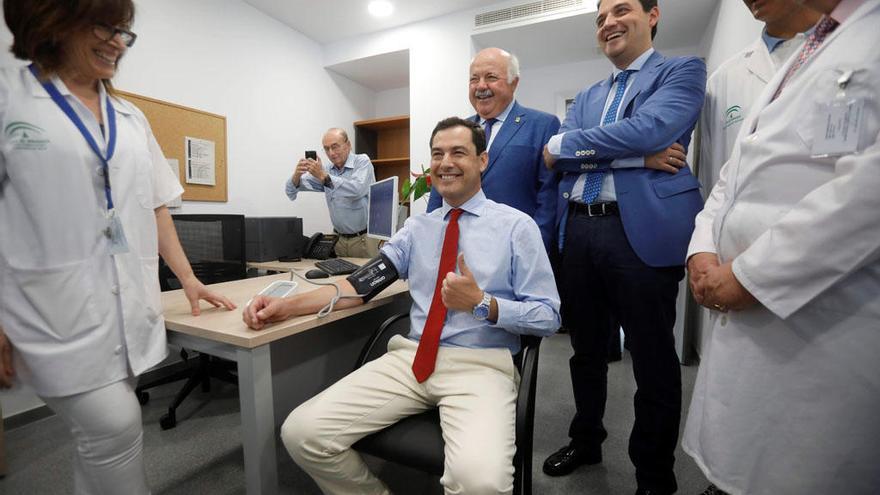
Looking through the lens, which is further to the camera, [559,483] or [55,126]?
[559,483]

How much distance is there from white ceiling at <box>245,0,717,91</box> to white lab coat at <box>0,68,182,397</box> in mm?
3385

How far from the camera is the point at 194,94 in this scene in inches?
124

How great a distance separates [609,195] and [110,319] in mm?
1579

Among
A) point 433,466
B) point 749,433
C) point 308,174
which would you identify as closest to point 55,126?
point 433,466

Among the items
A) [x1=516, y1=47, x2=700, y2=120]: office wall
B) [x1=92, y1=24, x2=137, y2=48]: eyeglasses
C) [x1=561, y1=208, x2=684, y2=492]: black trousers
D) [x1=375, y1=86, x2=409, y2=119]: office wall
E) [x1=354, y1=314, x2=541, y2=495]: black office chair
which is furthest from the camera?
[x1=375, y1=86, x2=409, y2=119]: office wall

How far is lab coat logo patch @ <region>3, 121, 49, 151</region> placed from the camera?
0.86 metres

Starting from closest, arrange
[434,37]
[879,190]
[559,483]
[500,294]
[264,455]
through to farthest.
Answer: [879,190] < [264,455] < [500,294] < [559,483] < [434,37]

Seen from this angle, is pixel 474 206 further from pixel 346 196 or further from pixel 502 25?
pixel 502 25

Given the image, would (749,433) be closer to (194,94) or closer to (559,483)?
(559,483)

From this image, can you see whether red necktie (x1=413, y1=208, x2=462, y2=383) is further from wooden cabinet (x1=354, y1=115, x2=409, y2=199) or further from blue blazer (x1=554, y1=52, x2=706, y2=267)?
wooden cabinet (x1=354, y1=115, x2=409, y2=199)

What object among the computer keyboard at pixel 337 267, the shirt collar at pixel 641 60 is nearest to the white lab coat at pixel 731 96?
the shirt collar at pixel 641 60

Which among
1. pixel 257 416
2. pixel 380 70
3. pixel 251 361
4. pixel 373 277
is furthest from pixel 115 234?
pixel 380 70

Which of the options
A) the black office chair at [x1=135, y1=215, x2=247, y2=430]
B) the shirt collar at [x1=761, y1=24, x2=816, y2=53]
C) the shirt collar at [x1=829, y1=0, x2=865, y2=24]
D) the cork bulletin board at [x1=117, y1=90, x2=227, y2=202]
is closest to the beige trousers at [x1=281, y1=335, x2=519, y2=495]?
the shirt collar at [x1=829, y1=0, x2=865, y2=24]

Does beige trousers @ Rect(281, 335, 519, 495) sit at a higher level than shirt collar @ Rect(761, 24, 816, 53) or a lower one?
lower
